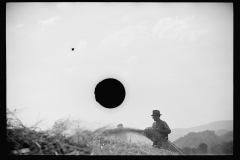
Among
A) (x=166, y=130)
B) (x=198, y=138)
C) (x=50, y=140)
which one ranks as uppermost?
(x=50, y=140)

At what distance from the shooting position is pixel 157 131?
30.1 feet

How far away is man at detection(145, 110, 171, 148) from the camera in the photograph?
8.71m

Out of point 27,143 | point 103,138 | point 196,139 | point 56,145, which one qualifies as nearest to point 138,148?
point 103,138

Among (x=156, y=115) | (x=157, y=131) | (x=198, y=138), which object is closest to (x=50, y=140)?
(x=157, y=131)

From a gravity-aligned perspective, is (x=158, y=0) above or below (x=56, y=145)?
above

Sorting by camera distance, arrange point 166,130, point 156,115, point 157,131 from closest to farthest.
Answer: point 157,131, point 166,130, point 156,115

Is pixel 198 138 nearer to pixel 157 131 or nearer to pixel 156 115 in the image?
pixel 156 115

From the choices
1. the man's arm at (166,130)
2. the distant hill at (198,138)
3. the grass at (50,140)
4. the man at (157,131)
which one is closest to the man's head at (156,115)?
the man at (157,131)

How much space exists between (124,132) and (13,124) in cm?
359

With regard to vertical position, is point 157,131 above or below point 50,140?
below

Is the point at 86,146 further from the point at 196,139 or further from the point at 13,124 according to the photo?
Result: the point at 196,139

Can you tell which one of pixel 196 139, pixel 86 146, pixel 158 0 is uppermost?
pixel 158 0

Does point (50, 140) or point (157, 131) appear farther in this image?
point (157, 131)
